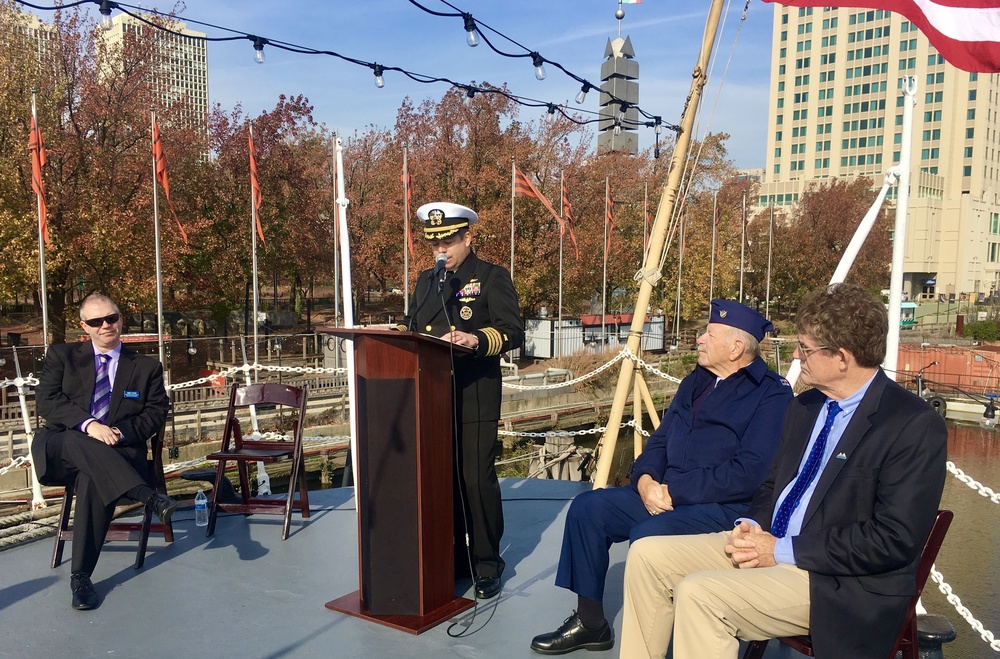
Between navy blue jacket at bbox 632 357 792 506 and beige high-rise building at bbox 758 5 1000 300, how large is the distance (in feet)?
185

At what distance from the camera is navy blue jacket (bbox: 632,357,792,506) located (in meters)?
2.70

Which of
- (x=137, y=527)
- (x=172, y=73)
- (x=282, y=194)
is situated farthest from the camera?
(x=282, y=194)

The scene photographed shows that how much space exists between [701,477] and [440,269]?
1315 mm

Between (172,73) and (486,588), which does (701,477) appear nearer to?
(486,588)

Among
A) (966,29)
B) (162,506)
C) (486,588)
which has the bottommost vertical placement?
(486,588)

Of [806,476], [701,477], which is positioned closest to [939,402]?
[701,477]

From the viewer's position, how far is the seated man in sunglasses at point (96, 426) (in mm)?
3275

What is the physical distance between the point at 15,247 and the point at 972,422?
27729 mm

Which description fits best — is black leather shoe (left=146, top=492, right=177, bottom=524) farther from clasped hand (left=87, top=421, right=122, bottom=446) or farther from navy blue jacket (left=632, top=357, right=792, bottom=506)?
navy blue jacket (left=632, top=357, right=792, bottom=506)

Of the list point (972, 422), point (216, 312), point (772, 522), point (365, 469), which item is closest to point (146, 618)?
point (365, 469)

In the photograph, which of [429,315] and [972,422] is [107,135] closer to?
[429,315]

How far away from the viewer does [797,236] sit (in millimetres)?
34594

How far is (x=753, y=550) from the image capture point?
225cm

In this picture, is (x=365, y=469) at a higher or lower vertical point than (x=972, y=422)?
higher
